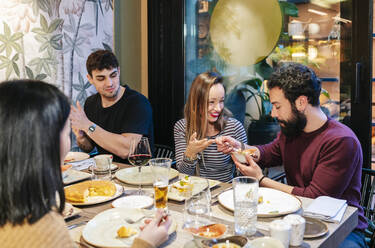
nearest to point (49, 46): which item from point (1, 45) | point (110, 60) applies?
point (1, 45)

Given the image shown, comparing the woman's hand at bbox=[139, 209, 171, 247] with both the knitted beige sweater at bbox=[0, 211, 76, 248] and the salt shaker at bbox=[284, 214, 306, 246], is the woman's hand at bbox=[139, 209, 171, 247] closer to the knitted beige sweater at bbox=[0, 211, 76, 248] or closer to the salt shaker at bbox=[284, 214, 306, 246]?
the knitted beige sweater at bbox=[0, 211, 76, 248]

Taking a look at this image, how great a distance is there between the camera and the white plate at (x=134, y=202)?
5.04 feet

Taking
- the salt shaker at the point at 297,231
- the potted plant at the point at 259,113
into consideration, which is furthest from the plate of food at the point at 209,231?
the potted plant at the point at 259,113

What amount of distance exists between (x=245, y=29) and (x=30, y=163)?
273 cm

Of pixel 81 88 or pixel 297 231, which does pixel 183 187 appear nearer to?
pixel 297 231

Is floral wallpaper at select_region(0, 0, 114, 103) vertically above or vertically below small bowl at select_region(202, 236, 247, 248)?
above

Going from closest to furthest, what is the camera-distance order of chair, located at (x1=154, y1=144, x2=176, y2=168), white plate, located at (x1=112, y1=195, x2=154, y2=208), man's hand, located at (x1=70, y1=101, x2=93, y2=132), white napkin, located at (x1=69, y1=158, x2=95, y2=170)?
white plate, located at (x1=112, y1=195, x2=154, y2=208) → white napkin, located at (x1=69, y1=158, x2=95, y2=170) → man's hand, located at (x1=70, y1=101, x2=93, y2=132) → chair, located at (x1=154, y1=144, x2=176, y2=168)

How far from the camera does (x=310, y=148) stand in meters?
1.95

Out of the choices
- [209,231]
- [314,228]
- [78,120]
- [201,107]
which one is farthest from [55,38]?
[314,228]

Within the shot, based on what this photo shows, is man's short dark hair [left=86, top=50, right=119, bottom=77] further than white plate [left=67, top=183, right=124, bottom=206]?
Yes

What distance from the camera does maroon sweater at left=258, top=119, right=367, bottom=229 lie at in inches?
70.4

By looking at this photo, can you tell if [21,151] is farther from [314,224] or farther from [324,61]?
[324,61]

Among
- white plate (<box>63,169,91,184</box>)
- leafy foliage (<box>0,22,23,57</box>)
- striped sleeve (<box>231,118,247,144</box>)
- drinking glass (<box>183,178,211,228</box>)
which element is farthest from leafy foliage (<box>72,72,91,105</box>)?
drinking glass (<box>183,178,211,228</box>)

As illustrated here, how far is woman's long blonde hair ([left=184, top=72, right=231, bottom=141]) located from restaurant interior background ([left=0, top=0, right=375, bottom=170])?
2.89ft
